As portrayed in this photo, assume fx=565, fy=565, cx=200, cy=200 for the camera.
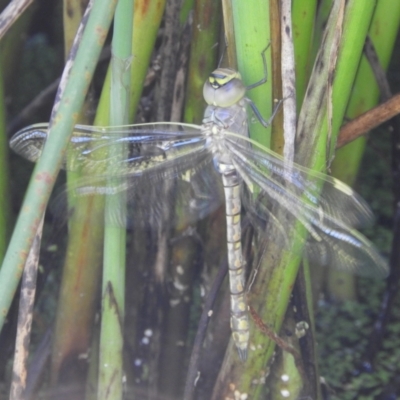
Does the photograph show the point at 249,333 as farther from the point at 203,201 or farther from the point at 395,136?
the point at 395,136

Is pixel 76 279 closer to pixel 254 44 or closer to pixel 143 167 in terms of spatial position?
pixel 143 167

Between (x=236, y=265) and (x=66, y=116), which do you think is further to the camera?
(x=236, y=265)

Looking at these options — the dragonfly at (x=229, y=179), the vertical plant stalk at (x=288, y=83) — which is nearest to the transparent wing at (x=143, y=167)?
the dragonfly at (x=229, y=179)

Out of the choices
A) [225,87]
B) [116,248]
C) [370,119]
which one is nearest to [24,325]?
[116,248]

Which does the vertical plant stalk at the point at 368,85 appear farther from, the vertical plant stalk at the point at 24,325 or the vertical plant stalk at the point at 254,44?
the vertical plant stalk at the point at 24,325

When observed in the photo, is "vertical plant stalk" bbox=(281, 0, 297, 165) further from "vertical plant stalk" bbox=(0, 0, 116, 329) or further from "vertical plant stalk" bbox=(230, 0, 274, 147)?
"vertical plant stalk" bbox=(0, 0, 116, 329)

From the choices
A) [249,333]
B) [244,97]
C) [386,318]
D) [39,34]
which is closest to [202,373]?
[249,333]
